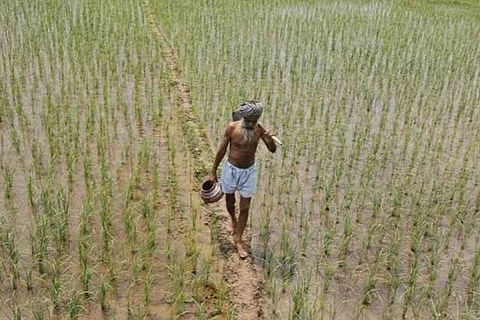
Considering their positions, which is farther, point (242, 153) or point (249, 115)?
point (242, 153)

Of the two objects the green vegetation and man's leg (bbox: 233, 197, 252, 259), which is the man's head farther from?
the green vegetation

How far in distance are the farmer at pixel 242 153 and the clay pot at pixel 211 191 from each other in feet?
0.18

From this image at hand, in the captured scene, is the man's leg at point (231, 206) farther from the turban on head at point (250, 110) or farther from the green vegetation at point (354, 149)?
the turban on head at point (250, 110)

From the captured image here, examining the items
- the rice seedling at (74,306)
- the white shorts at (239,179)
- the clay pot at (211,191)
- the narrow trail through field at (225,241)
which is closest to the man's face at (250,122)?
the white shorts at (239,179)

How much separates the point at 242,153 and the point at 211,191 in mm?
344

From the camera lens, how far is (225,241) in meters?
3.87

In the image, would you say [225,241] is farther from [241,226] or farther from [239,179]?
[239,179]

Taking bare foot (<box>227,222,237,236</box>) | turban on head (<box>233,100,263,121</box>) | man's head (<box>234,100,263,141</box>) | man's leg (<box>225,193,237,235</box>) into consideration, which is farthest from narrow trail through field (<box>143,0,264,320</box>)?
turban on head (<box>233,100,263,121</box>)

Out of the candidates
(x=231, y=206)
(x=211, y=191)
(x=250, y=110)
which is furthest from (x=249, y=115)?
(x=231, y=206)

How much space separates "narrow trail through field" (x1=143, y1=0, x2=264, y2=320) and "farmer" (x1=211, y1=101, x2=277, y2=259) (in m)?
0.11

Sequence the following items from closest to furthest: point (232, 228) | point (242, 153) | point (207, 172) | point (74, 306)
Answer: point (74, 306)
point (242, 153)
point (232, 228)
point (207, 172)

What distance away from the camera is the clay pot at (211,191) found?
142 inches

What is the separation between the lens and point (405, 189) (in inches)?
185

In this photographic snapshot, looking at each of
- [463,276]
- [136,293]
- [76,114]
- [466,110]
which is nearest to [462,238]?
[463,276]
